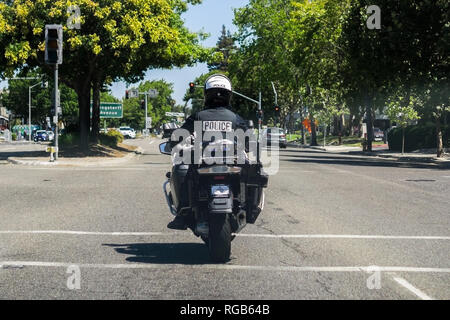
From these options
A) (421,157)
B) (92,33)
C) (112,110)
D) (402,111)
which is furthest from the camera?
(112,110)

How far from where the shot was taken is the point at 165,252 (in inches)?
321

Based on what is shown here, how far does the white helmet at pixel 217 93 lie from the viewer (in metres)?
8.02

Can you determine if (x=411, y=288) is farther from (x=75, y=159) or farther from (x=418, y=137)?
(x=418, y=137)

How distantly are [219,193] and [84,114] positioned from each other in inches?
1156

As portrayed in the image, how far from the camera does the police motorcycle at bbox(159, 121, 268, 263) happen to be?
7.17 m

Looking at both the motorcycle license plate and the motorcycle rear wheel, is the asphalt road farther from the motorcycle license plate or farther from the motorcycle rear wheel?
the motorcycle license plate

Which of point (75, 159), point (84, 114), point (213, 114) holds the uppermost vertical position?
point (84, 114)

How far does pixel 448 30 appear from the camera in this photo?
95.9 feet

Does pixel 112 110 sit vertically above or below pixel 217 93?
above

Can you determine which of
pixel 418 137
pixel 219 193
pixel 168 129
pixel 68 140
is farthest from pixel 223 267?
pixel 418 137

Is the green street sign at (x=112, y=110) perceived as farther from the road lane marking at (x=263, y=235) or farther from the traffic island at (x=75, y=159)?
the road lane marking at (x=263, y=235)

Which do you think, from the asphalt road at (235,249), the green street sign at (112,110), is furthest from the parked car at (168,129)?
the green street sign at (112,110)

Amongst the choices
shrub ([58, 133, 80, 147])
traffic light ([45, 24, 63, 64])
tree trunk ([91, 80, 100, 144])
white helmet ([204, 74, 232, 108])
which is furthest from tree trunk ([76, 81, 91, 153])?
white helmet ([204, 74, 232, 108])
